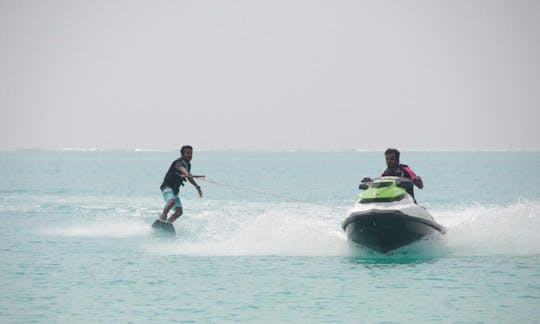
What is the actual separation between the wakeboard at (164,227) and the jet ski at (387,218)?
5.33 meters

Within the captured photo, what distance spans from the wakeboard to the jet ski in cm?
533

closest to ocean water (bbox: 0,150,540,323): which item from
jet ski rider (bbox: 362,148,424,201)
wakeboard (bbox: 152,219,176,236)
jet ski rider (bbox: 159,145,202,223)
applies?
wakeboard (bbox: 152,219,176,236)

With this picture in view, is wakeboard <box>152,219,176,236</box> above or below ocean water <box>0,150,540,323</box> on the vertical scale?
above

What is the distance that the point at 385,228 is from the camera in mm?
15125

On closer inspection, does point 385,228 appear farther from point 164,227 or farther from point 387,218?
point 164,227

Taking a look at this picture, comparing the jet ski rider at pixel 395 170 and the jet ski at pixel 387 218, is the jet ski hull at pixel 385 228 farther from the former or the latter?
the jet ski rider at pixel 395 170

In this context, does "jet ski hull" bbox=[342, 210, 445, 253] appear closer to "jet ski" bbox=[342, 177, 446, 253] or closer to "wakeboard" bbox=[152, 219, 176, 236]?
"jet ski" bbox=[342, 177, 446, 253]

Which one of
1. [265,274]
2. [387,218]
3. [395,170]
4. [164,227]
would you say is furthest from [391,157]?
[164,227]

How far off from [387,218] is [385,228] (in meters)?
0.25

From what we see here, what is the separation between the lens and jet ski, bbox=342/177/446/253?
1507cm

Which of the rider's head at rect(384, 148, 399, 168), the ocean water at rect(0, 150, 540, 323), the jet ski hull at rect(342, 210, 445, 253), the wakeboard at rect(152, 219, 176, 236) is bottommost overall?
the ocean water at rect(0, 150, 540, 323)

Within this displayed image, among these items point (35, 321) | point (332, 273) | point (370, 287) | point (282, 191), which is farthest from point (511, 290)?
point (282, 191)

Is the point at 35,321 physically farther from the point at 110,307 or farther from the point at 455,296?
the point at 455,296

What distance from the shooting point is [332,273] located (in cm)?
1427
